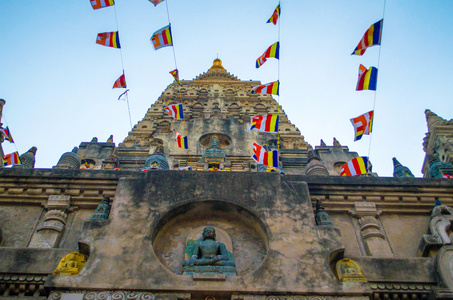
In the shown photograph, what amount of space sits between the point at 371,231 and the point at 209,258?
4332mm

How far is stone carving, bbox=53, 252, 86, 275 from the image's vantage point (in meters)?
8.75

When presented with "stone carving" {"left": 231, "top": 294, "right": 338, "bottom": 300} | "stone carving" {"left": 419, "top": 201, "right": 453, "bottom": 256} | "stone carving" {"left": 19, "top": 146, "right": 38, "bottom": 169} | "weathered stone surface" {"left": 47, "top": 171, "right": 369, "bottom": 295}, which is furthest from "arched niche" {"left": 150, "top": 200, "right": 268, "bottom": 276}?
"stone carving" {"left": 19, "top": 146, "right": 38, "bottom": 169}

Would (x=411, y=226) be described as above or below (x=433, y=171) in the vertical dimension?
below

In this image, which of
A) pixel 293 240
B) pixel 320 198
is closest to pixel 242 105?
pixel 320 198

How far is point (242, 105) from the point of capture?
2966 centimetres

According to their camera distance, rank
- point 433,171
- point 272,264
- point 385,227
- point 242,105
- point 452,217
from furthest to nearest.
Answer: point 242,105 < point 433,171 < point 385,227 < point 452,217 < point 272,264

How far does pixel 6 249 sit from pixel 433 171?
13213 mm

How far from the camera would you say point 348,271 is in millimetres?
9156

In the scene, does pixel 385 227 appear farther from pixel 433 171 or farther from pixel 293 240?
pixel 433 171

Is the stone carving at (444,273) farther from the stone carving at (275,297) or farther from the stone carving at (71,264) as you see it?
the stone carving at (71,264)

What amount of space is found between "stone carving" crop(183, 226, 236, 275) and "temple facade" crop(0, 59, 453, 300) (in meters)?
0.03

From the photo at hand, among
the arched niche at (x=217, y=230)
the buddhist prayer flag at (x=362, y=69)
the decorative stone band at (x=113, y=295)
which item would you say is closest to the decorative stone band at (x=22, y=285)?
the decorative stone band at (x=113, y=295)

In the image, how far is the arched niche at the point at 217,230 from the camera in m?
9.98

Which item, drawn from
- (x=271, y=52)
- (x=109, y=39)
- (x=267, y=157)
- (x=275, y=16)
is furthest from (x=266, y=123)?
(x=109, y=39)
